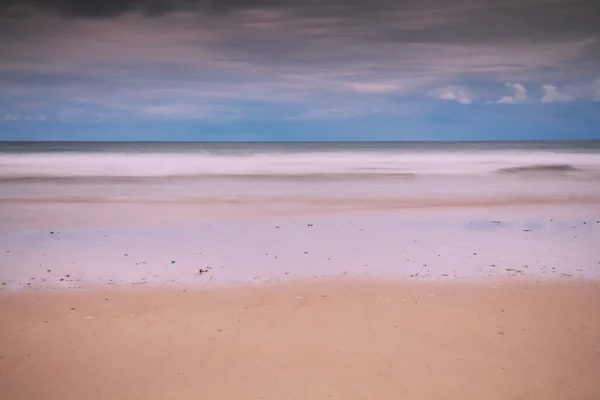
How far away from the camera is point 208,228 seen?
286 inches

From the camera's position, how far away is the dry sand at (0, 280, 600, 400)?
2896 millimetres

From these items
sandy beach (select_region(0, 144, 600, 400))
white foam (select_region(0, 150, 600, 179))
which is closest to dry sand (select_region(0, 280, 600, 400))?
sandy beach (select_region(0, 144, 600, 400))

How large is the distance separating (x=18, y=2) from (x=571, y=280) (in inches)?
493

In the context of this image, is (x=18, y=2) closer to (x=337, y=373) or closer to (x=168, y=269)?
(x=168, y=269)

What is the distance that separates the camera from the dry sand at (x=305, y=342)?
2896 millimetres

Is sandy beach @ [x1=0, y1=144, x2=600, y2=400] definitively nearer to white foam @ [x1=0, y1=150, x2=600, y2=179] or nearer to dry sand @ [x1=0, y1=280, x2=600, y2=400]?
dry sand @ [x1=0, y1=280, x2=600, y2=400]

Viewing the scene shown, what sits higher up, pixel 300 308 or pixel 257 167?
pixel 300 308

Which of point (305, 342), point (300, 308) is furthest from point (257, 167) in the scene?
point (305, 342)

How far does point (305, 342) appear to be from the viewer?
3385mm

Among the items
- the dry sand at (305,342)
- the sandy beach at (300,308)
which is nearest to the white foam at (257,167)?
the sandy beach at (300,308)

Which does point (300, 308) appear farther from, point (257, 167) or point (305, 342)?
point (257, 167)

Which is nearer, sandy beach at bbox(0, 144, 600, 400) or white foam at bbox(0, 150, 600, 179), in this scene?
sandy beach at bbox(0, 144, 600, 400)

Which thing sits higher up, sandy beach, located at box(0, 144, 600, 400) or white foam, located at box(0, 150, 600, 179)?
sandy beach, located at box(0, 144, 600, 400)

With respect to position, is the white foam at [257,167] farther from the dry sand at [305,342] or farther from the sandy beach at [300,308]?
the dry sand at [305,342]
